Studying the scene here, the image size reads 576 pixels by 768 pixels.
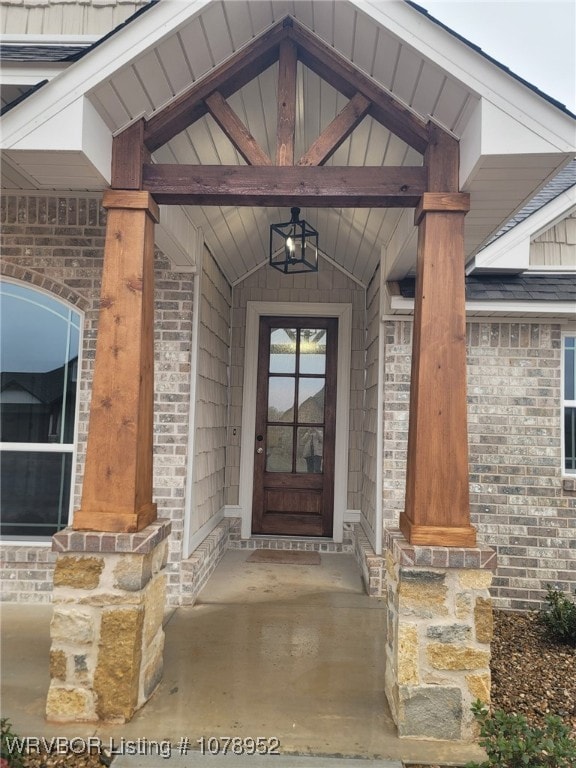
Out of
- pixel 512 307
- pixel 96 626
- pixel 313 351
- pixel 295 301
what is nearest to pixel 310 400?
pixel 313 351

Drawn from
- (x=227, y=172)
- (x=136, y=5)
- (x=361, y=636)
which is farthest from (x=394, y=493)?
(x=136, y=5)

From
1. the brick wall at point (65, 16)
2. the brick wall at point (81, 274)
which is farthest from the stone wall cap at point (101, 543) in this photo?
the brick wall at point (65, 16)

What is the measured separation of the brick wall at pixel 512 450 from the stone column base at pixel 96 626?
2398 millimetres

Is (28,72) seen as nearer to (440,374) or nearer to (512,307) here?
(440,374)

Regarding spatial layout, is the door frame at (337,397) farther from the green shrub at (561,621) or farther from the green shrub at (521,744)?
the green shrub at (521,744)

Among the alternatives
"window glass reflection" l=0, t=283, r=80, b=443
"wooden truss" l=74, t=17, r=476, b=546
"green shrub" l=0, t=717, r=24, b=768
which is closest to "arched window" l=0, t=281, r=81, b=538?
"window glass reflection" l=0, t=283, r=80, b=443

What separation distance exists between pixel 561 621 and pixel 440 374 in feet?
7.46

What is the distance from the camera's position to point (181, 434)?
403 centimetres

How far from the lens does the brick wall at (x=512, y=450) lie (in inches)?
168

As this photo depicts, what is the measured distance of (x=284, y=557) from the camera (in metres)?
5.20

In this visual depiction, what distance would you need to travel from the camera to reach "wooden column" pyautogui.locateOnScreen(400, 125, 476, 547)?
247 cm

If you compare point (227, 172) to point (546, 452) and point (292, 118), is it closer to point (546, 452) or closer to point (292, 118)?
point (292, 118)

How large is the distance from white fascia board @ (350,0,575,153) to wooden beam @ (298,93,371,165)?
14.8 inches

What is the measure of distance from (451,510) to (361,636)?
4.99 feet
